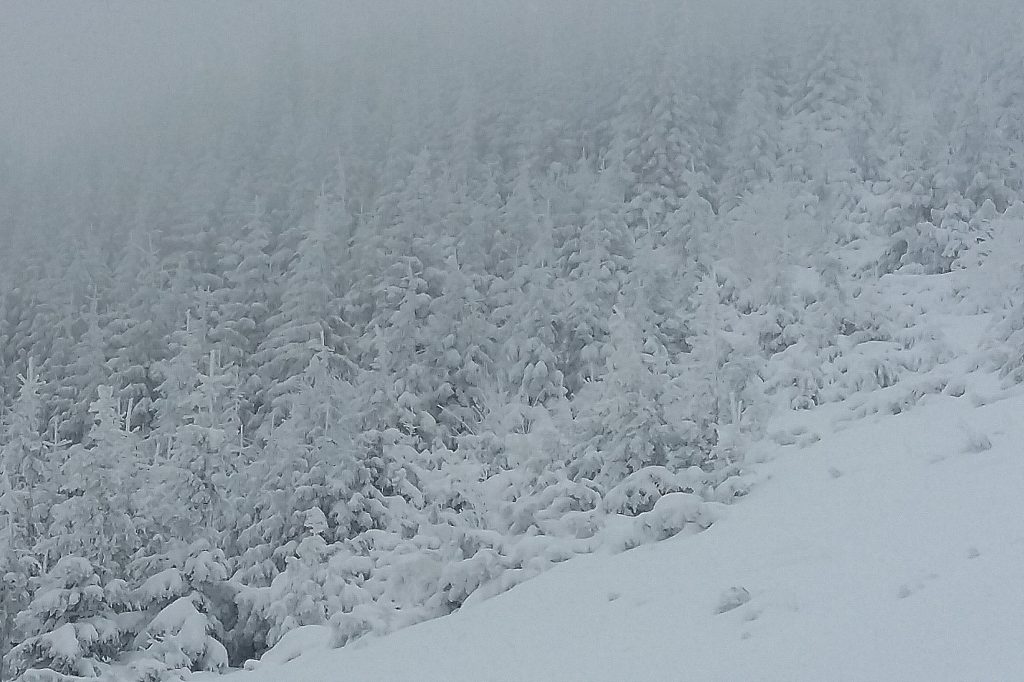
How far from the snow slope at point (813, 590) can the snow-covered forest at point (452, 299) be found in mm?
986

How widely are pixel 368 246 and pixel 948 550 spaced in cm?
2663

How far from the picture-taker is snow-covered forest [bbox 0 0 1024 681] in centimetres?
1323

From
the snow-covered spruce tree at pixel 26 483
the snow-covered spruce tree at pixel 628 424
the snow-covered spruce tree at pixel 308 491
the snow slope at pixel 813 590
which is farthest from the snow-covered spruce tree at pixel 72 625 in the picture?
the snow-covered spruce tree at pixel 628 424

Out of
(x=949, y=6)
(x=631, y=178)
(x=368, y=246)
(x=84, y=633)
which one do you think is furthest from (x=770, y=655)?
(x=949, y=6)

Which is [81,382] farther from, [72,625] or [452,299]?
[72,625]

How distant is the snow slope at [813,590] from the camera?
4724mm

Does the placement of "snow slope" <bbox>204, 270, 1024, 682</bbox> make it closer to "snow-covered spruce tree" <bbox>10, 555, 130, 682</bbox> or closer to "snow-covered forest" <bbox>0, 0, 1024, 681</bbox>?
"snow-covered forest" <bbox>0, 0, 1024, 681</bbox>

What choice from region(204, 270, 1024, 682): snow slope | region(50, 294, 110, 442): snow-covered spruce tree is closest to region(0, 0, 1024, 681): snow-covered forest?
region(50, 294, 110, 442): snow-covered spruce tree

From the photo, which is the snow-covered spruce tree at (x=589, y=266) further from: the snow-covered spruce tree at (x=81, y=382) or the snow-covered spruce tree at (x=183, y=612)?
the snow-covered spruce tree at (x=81, y=382)

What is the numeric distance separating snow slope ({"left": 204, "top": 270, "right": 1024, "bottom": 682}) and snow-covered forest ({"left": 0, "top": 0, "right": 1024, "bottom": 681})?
0.99 metres

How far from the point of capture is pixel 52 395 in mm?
31016

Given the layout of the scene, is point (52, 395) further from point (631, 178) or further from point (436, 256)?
point (631, 178)

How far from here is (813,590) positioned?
5840 mm

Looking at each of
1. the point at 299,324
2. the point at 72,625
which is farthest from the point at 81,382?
the point at 72,625
